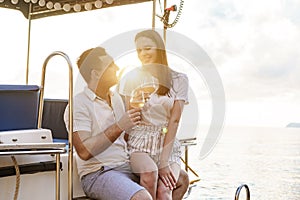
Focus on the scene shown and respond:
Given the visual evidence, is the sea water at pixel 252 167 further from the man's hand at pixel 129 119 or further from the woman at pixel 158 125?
the man's hand at pixel 129 119

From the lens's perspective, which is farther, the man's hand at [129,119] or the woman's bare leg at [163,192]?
the woman's bare leg at [163,192]

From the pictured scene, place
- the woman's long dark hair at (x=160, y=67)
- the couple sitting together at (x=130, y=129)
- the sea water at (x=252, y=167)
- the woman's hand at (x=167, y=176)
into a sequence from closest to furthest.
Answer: the couple sitting together at (x=130, y=129) → the woman's hand at (x=167, y=176) → the woman's long dark hair at (x=160, y=67) → the sea water at (x=252, y=167)

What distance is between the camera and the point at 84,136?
5.45 feet

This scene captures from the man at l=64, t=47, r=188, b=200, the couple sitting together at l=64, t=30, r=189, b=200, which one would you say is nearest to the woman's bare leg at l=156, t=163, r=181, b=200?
the couple sitting together at l=64, t=30, r=189, b=200

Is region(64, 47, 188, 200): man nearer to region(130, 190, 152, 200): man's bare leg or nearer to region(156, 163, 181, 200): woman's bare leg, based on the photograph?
region(130, 190, 152, 200): man's bare leg

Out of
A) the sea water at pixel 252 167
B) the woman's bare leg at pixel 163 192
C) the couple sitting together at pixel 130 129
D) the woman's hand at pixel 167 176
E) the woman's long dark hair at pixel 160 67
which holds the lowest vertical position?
the sea water at pixel 252 167

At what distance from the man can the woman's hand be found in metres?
0.12

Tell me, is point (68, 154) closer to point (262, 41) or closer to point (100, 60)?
point (100, 60)

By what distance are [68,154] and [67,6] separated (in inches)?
128

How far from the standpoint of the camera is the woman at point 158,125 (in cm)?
175

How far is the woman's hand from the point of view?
1.77 meters

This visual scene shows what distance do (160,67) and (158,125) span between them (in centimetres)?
29

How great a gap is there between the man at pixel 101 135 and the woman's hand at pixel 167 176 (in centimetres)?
12

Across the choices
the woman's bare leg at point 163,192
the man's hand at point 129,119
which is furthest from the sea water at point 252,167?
the man's hand at point 129,119
